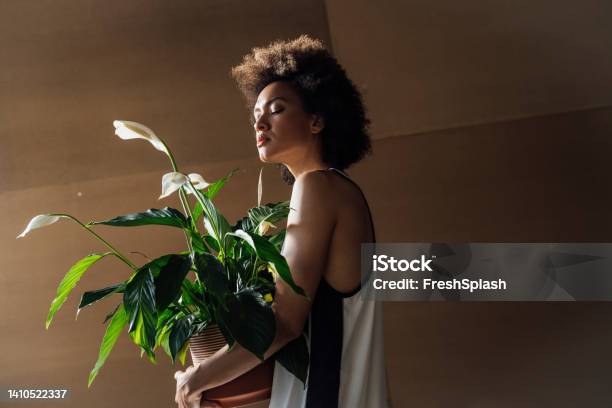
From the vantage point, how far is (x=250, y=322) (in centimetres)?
114

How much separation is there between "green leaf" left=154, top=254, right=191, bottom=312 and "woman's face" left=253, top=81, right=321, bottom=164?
34 centimetres

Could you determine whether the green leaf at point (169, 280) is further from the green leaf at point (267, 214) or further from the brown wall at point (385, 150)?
the brown wall at point (385, 150)

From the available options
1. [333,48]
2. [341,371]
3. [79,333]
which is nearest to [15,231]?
[79,333]

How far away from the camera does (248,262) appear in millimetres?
1334

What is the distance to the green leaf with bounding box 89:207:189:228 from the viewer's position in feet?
4.09

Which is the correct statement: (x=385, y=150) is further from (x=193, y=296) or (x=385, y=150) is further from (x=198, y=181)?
(x=193, y=296)

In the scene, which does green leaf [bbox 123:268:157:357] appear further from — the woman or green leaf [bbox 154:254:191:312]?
the woman

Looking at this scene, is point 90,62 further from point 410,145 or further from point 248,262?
point 248,262

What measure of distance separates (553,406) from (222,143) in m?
1.59

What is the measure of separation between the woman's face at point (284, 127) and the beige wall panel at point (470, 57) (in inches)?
52.7

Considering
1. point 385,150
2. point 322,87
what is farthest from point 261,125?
point 385,150

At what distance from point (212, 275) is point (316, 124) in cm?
47

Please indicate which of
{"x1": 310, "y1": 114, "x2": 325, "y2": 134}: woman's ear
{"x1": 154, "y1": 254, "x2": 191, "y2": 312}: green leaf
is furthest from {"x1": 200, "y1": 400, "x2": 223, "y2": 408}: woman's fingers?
{"x1": 310, "y1": 114, "x2": 325, "y2": 134}: woman's ear

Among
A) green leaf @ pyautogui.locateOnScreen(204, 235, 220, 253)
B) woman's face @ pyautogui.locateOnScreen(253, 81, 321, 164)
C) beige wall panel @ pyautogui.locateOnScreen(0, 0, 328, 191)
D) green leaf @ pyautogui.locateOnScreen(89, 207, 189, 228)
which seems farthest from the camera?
beige wall panel @ pyautogui.locateOnScreen(0, 0, 328, 191)
